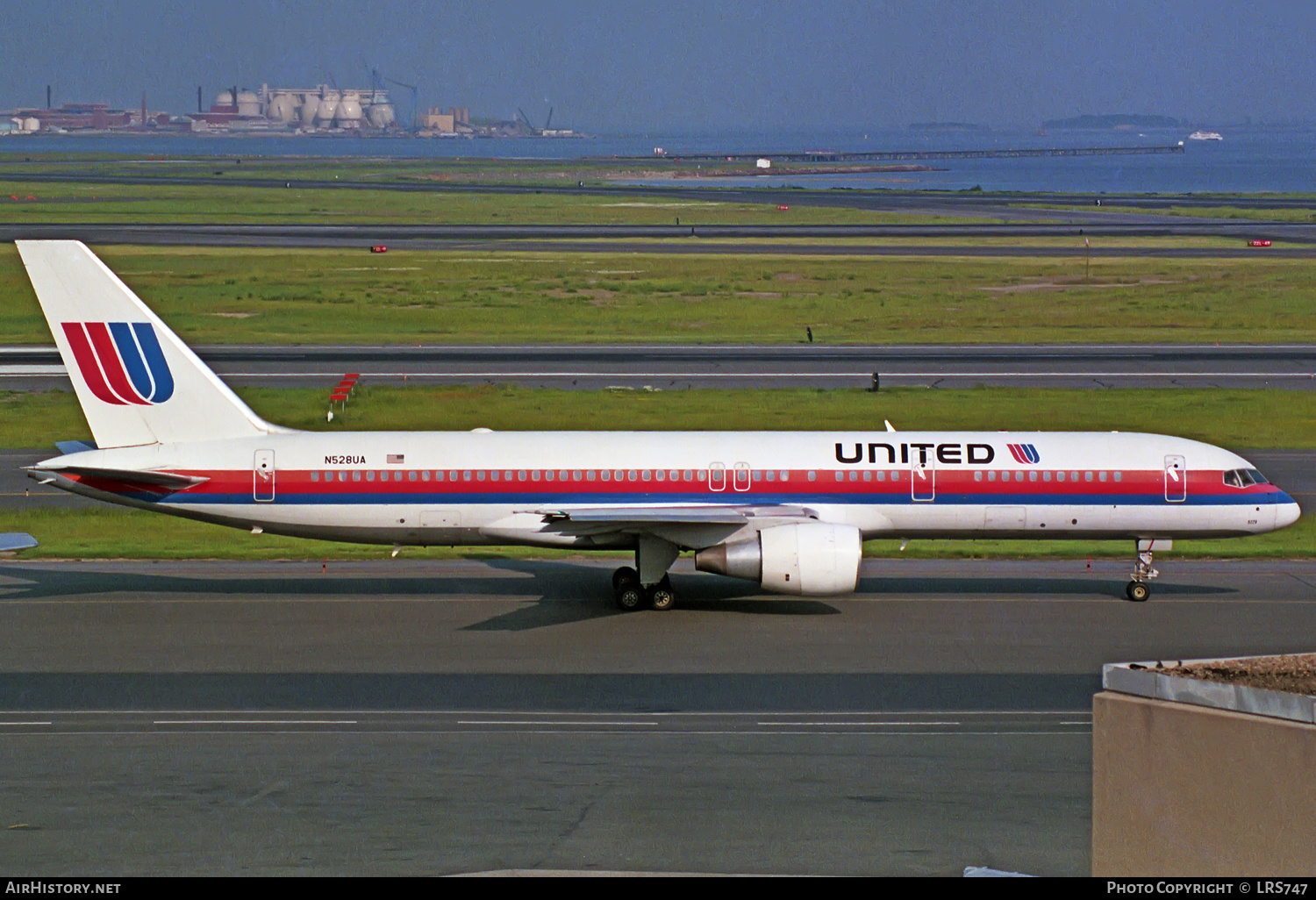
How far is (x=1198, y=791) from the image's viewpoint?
12711mm

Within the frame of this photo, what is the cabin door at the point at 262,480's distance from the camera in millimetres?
34812

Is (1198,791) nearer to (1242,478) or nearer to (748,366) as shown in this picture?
(1242,478)

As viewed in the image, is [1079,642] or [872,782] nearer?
[872,782]

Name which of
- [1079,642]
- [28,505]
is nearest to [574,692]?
[1079,642]

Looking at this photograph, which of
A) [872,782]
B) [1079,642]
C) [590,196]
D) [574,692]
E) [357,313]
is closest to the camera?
[872,782]

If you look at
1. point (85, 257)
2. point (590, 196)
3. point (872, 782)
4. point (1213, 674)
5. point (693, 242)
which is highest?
point (590, 196)

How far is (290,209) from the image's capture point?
558ft

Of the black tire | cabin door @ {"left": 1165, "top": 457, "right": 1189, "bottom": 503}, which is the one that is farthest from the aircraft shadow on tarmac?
cabin door @ {"left": 1165, "top": 457, "right": 1189, "bottom": 503}

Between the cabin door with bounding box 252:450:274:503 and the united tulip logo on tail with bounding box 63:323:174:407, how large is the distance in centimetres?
266

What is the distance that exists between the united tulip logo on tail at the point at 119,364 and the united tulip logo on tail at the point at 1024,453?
19.6 metres

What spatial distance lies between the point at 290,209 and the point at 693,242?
58.8m

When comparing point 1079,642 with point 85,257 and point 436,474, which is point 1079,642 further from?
point 85,257

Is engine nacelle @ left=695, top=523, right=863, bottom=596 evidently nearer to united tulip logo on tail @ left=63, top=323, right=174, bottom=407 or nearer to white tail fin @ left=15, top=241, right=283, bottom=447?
white tail fin @ left=15, top=241, right=283, bottom=447

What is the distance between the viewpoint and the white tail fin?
115ft
